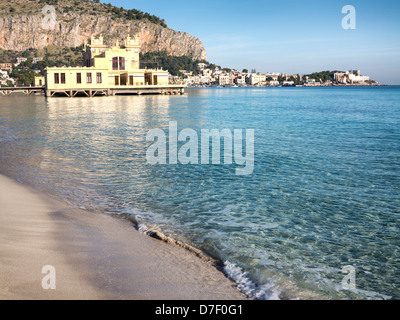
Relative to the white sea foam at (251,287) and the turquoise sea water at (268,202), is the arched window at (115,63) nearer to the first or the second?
the turquoise sea water at (268,202)

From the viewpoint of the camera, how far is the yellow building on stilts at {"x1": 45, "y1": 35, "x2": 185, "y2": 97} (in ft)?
226

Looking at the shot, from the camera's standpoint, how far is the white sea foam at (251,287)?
5504 mm

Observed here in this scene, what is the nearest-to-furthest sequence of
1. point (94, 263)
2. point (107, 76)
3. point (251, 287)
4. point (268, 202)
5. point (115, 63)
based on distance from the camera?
point (251, 287) < point (94, 263) < point (268, 202) < point (107, 76) < point (115, 63)

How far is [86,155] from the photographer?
55.6ft

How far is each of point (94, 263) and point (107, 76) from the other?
70864 mm

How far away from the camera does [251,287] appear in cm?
574

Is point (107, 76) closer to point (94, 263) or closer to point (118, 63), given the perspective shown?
point (118, 63)

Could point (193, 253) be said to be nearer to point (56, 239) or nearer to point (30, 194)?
point (56, 239)

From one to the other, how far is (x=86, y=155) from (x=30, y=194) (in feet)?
21.8

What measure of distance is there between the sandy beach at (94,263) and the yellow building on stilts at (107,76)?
2576 inches

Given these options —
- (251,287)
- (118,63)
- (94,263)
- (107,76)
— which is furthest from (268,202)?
(118,63)

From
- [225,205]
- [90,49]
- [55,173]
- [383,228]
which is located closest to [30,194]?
[55,173]

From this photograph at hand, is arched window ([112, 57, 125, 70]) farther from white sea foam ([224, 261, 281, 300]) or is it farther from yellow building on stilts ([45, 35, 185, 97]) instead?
white sea foam ([224, 261, 281, 300])

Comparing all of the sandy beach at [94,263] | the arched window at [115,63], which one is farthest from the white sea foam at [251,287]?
the arched window at [115,63]
